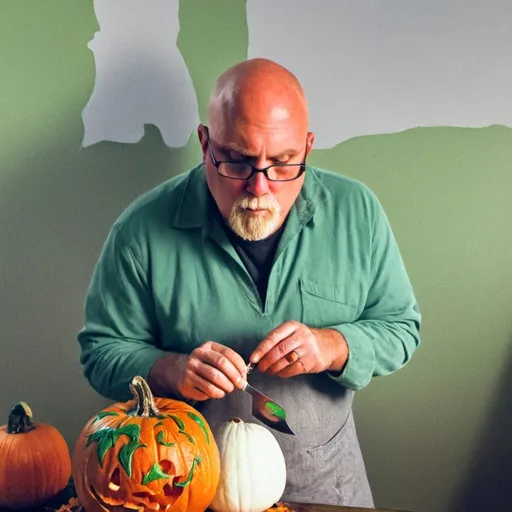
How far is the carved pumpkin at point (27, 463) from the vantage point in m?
1.40

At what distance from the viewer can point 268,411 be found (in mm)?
1418

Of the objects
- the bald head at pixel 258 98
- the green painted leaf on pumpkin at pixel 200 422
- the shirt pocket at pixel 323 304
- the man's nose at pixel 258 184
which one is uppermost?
the bald head at pixel 258 98

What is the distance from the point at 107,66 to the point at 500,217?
94 cm

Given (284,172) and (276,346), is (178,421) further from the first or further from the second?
(284,172)

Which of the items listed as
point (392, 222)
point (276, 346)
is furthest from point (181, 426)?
point (392, 222)

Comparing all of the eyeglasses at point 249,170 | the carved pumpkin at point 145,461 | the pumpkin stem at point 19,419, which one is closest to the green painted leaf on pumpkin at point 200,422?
the carved pumpkin at point 145,461

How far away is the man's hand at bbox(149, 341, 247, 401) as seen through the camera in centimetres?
135

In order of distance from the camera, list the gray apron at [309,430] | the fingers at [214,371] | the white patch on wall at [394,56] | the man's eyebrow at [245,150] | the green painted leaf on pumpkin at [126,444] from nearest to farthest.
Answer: the green painted leaf on pumpkin at [126,444] → the fingers at [214,371] → the man's eyebrow at [245,150] → the gray apron at [309,430] → the white patch on wall at [394,56]

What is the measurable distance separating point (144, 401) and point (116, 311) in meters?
0.38

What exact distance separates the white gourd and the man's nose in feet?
1.40

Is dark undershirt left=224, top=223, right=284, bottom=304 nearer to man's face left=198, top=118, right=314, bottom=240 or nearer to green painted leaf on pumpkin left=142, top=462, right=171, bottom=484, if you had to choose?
man's face left=198, top=118, right=314, bottom=240

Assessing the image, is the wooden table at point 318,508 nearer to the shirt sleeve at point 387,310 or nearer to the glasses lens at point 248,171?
the shirt sleeve at point 387,310

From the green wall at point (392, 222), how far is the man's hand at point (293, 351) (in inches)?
18.5

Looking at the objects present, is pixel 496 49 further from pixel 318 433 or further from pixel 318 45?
pixel 318 433
